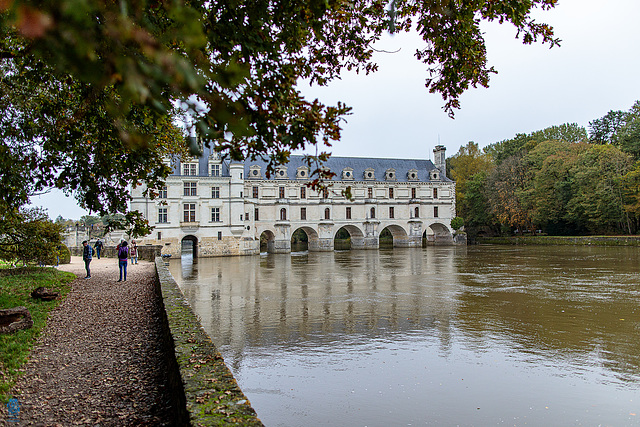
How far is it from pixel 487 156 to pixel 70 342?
63.7 metres

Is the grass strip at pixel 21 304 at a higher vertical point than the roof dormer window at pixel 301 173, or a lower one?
lower

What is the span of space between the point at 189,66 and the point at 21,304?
32.6ft

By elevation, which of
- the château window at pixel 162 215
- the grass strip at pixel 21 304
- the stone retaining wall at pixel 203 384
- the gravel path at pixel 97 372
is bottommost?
the gravel path at pixel 97 372

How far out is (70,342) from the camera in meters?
7.15

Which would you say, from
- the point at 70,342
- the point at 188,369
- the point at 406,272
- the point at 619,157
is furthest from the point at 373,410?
the point at 619,157

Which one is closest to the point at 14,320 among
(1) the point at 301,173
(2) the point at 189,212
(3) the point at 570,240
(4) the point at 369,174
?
(2) the point at 189,212

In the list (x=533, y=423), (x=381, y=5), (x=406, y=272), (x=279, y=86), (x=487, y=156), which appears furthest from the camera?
(x=487, y=156)

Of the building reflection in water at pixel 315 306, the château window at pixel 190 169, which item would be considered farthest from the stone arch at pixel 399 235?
the building reflection in water at pixel 315 306

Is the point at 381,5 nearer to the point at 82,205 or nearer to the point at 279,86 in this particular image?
the point at 279,86

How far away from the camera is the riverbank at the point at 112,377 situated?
4223 millimetres

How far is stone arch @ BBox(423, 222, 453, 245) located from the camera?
50469 mm

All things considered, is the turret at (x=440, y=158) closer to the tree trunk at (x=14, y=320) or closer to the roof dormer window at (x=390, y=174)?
the roof dormer window at (x=390, y=174)

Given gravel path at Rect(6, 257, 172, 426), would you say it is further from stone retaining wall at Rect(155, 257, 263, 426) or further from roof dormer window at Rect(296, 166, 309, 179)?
roof dormer window at Rect(296, 166, 309, 179)

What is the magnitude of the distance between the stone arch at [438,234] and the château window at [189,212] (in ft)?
89.7
